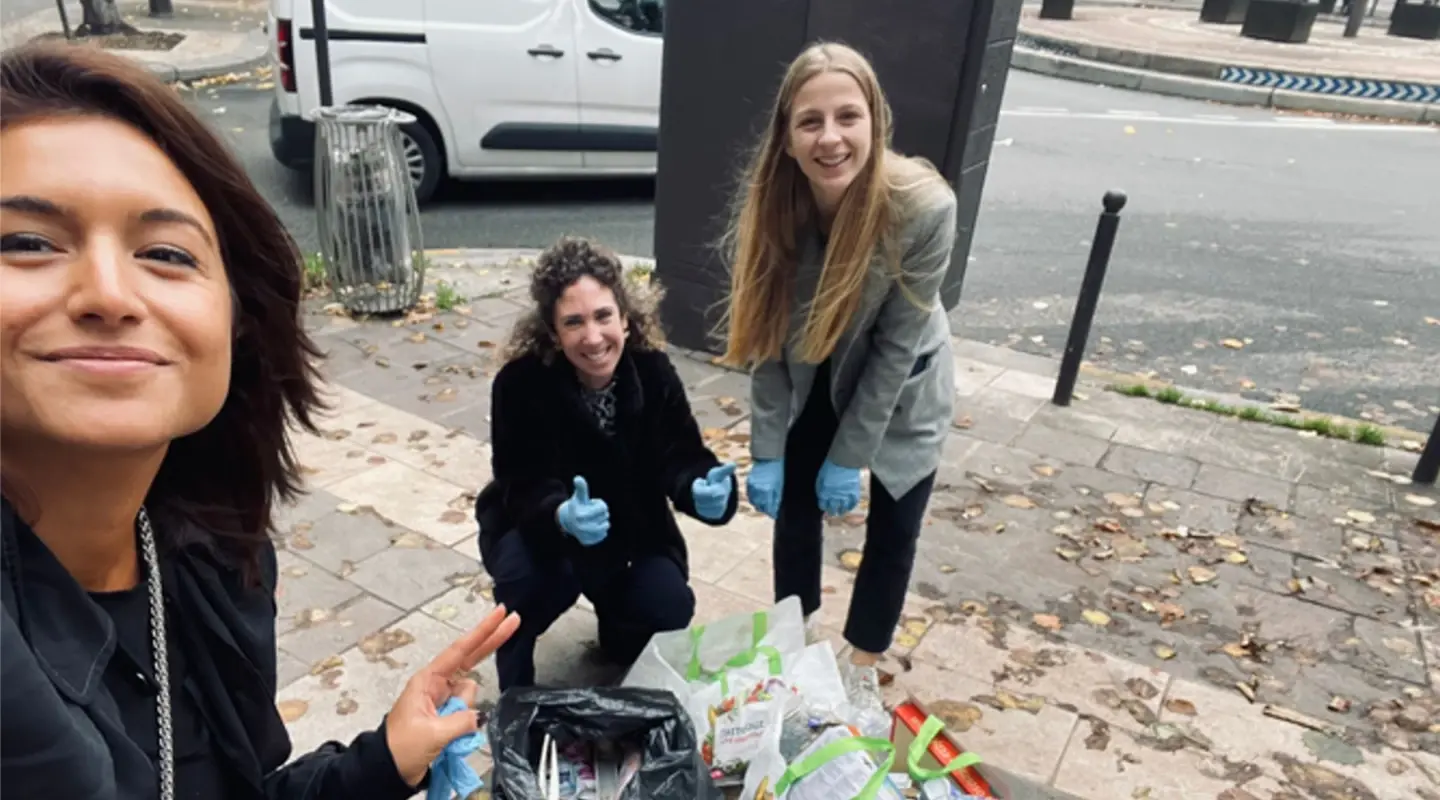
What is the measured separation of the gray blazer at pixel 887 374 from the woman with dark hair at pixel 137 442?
4.61 ft

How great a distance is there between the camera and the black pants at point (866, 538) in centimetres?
267

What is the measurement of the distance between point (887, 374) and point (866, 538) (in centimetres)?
60

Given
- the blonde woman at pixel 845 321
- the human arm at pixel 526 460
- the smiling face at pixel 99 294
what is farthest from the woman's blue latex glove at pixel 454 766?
the blonde woman at pixel 845 321

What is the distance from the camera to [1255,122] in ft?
42.9

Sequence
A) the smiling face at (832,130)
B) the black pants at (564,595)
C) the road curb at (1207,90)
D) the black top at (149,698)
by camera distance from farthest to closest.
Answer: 1. the road curb at (1207,90)
2. the black pants at (564,595)
3. the smiling face at (832,130)
4. the black top at (149,698)

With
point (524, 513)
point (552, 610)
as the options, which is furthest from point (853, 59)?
point (552, 610)

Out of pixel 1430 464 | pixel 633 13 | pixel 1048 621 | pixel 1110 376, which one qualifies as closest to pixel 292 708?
pixel 1048 621

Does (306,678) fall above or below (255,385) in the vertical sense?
below

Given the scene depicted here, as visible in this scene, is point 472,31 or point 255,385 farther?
point 472,31

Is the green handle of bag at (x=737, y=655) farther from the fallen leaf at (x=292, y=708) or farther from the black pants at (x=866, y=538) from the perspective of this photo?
the fallen leaf at (x=292, y=708)

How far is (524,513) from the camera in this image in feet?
8.14

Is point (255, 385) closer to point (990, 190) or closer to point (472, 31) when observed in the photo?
point (472, 31)

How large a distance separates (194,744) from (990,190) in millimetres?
8748

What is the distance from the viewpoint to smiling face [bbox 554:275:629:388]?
2.32m
